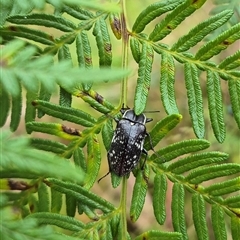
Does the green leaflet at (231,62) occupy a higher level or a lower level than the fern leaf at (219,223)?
higher

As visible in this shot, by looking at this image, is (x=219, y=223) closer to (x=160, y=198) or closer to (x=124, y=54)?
(x=160, y=198)

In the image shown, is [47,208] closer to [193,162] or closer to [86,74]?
[193,162]

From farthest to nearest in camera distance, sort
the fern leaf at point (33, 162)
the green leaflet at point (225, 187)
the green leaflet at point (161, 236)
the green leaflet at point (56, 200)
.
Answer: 1. the green leaflet at point (56, 200)
2. the green leaflet at point (225, 187)
3. the green leaflet at point (161, 236)
4. the fern leaf at point (33, 162)

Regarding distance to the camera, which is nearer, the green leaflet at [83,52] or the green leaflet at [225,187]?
the green leaflet at [225,187]

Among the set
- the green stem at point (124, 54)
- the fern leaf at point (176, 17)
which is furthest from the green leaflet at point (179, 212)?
the fern leaf at point (176, 17)

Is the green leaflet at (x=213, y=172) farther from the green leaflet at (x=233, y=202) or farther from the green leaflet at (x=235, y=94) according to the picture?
the green leaflet at (x=235, y=94)

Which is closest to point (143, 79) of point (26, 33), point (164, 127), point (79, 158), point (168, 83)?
point (168, 83)
